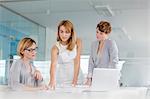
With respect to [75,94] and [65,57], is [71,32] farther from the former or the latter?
[75,94]

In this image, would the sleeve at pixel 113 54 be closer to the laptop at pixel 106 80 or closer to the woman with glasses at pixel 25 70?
the laptop at pixel 106 80

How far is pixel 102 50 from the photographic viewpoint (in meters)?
2.37

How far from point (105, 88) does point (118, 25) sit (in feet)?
1.64

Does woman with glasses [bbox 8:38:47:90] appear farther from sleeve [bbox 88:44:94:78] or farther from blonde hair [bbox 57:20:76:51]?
sleeve [bbox 88:44:94:78]

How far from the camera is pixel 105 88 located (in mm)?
2230

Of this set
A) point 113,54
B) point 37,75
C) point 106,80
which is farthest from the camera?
point 37,75

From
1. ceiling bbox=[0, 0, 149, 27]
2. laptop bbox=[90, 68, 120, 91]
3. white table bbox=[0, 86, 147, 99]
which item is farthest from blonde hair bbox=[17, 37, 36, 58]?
laptop bbox=[90, 68, 120, 91]

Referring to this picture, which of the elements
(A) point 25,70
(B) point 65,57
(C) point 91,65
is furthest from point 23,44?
(C) point 91,65

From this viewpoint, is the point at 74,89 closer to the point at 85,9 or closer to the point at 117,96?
the point at 117,96

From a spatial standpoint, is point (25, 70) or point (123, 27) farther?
point (25, 70)

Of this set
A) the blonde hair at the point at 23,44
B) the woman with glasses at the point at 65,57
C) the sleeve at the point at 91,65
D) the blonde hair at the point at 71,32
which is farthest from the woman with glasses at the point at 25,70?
the sleeve at the point at 91,65

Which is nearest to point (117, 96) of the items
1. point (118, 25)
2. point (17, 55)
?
point (118, 25)

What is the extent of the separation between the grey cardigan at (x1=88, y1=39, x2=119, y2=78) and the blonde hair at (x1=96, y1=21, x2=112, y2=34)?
0.26ft

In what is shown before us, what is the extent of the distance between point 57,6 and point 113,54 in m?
0.60
